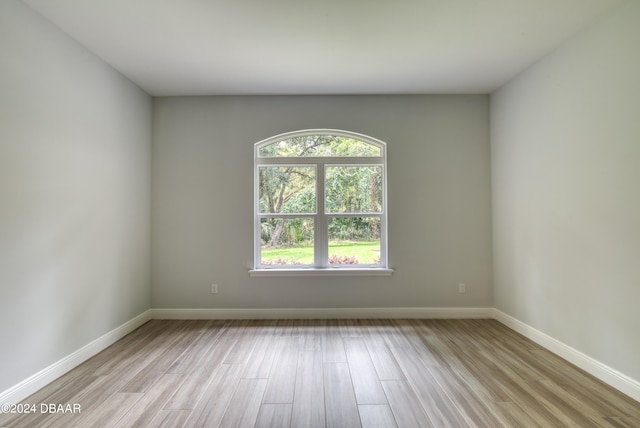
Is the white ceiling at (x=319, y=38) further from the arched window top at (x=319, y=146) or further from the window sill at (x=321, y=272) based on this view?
the window sill at (x=321, y=272)

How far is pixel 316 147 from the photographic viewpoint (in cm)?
383

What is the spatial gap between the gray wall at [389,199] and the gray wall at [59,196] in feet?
1.52

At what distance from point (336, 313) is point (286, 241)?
1.09 meters

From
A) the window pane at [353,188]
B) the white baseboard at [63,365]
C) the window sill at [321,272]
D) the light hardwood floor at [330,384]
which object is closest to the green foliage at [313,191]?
the window pane at [353,188]

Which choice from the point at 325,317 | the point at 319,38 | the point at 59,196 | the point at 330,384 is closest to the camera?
the point at 330,384

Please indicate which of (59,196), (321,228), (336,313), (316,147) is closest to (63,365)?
(59,196)

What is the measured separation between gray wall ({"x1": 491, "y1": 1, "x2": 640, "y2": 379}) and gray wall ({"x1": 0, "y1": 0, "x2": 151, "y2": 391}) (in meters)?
4.24

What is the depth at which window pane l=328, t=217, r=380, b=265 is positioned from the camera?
12.6ft

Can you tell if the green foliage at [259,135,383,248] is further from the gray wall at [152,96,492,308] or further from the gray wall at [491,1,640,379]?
the gray wall at [491,1,640,379]

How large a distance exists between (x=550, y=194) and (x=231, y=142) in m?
3.49

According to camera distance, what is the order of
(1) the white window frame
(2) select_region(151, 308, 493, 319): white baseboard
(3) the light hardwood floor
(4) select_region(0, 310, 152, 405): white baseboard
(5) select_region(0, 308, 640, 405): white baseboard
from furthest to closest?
(1) the white window frame < (2) select_region(151, 308, 493, 319): white baseboard < (5) select_region(0, 308, 640, 405): white baseboard < (4) select_region(0, 310, 152, 405): white baseboard < (3) the light hardwood floor

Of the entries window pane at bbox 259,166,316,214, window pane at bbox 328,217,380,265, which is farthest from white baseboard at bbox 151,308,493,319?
window pane at bbox 259,166,316,214

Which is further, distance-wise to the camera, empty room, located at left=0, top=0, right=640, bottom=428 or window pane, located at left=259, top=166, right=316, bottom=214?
window pane, located at left=259, top=166, right=316, bottom=214

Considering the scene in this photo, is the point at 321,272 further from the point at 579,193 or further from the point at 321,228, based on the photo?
the point at 579,193
